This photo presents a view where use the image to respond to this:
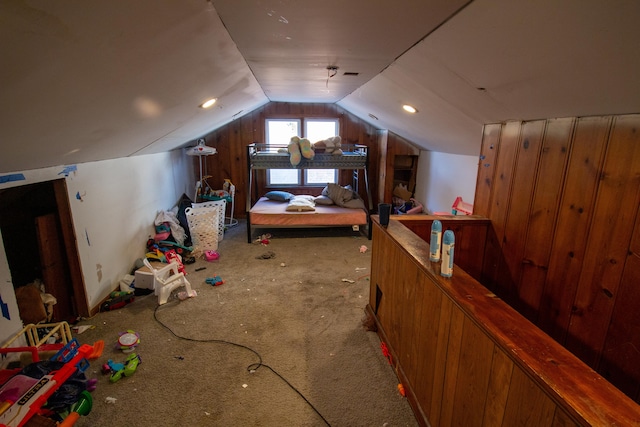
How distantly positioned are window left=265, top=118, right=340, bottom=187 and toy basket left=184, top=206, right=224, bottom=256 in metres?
1.87

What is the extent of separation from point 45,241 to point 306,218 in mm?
2820

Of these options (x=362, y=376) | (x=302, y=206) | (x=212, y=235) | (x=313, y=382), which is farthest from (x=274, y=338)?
(x=302, y=206)

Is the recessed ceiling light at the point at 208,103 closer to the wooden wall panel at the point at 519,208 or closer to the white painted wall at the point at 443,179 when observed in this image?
the wooden wall panel at the point at 519,208

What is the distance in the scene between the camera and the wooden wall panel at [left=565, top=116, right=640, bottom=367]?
1317 millimetres

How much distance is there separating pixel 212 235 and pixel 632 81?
Answer: 3.88m

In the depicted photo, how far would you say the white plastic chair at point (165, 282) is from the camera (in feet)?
9.21

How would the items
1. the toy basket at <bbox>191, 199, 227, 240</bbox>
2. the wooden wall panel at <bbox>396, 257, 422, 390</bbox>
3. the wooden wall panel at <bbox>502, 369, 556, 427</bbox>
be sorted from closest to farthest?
the wooden wall panel at <bbox>502, 369, 556, 427</bbox>
the wooden wall panel at <bbox>396, 257, 422, 390</bbox>
the toy basket at <bbox>191, 199, 227, 240</bbox>

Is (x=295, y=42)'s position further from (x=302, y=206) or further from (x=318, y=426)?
(x=302, y=206)

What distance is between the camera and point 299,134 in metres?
5.54

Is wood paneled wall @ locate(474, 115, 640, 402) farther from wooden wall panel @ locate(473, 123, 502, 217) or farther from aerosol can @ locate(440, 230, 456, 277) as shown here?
aerosol can @ locate(440, 230, 456, 277)

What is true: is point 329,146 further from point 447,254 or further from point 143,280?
point 447,254

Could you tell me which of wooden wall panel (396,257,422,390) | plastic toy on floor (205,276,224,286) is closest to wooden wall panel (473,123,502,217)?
wooden wall panel (396,257,422,390)

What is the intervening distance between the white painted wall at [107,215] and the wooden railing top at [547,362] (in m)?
2.59

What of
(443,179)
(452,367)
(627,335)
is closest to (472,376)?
(452,367)
